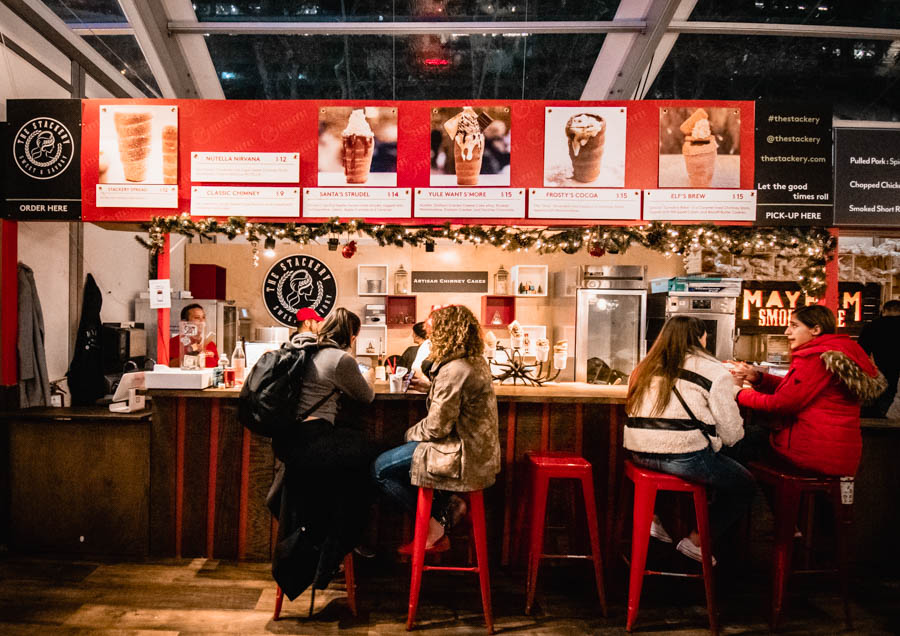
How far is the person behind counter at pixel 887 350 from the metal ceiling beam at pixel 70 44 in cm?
731

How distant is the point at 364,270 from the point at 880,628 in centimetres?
586

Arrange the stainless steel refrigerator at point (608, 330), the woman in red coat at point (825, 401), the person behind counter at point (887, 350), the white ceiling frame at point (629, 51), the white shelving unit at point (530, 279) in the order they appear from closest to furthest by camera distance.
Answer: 1. the woman in red coat at point (825, 401)
2. the white ceiling frame at point (629, 51)
3. the person behind counter at point (887, 350)
4. the stainless steel refrigerator at point (608, 330)
5. the white shelving unit at point (530, 279)

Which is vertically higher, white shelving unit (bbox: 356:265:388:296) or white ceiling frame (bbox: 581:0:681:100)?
white ceiling frame (bbox: 581:0:681:100)

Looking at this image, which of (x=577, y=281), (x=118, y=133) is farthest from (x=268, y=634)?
(x=577, y=281)

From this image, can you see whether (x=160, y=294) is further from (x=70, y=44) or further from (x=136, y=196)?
(x=70, y=44)

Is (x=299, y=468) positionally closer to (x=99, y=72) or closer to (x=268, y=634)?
(x=268, y=634)

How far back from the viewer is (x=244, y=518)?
10.7 ft

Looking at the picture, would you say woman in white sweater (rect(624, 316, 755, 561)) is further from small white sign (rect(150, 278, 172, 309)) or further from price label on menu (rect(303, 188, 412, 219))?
small white sign (rect(150, 278, 172, 309))

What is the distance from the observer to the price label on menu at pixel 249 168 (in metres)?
3.62

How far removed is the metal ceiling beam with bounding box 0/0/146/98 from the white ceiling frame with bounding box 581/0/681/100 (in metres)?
4.59

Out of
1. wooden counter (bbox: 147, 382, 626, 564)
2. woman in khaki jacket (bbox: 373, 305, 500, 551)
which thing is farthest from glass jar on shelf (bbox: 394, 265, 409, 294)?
woman in khaki jacket (bbox: 373, 305, 500, 551)

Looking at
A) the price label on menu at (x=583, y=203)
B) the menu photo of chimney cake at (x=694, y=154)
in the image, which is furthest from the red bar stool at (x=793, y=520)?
the menu photo of chimney cake at (x=694, y=154)

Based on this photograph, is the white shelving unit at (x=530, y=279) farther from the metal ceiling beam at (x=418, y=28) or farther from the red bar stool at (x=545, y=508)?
the red bar stool at (x=545, y=508)

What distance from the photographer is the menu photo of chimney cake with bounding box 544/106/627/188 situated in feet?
11.7
